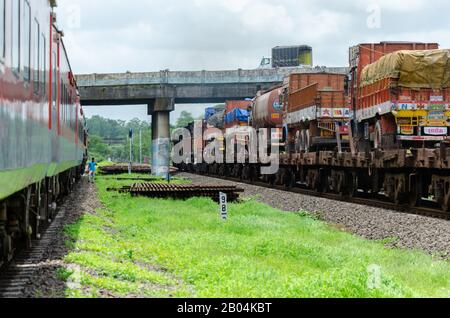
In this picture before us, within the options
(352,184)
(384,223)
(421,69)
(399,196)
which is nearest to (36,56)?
(384,223)

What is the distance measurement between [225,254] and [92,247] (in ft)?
6.62

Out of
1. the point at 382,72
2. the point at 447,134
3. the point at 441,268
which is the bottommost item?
the point at 441,268

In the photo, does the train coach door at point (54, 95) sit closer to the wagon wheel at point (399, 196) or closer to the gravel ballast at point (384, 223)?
the gravel ballast at point (384, 223)

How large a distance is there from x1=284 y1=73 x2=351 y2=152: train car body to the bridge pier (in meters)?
19.3

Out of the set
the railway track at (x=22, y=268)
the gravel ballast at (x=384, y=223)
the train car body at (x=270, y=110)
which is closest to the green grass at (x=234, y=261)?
the railway track at (x=22, y=268)

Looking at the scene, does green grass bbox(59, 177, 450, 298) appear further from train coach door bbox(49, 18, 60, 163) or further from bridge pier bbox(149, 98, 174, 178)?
bridge pier bbox(149, 98, 174, 178)

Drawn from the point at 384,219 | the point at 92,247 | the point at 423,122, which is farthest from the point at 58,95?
the point at 423,122

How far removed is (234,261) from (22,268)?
269cm

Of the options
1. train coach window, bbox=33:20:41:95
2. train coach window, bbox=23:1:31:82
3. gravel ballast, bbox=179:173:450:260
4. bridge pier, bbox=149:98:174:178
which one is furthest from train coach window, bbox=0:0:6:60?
bridge pier, bbox=149:98:174:178

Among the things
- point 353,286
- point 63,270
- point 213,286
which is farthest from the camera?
point 63,270

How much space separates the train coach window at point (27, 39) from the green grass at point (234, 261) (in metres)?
2.20

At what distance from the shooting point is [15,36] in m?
7.21
